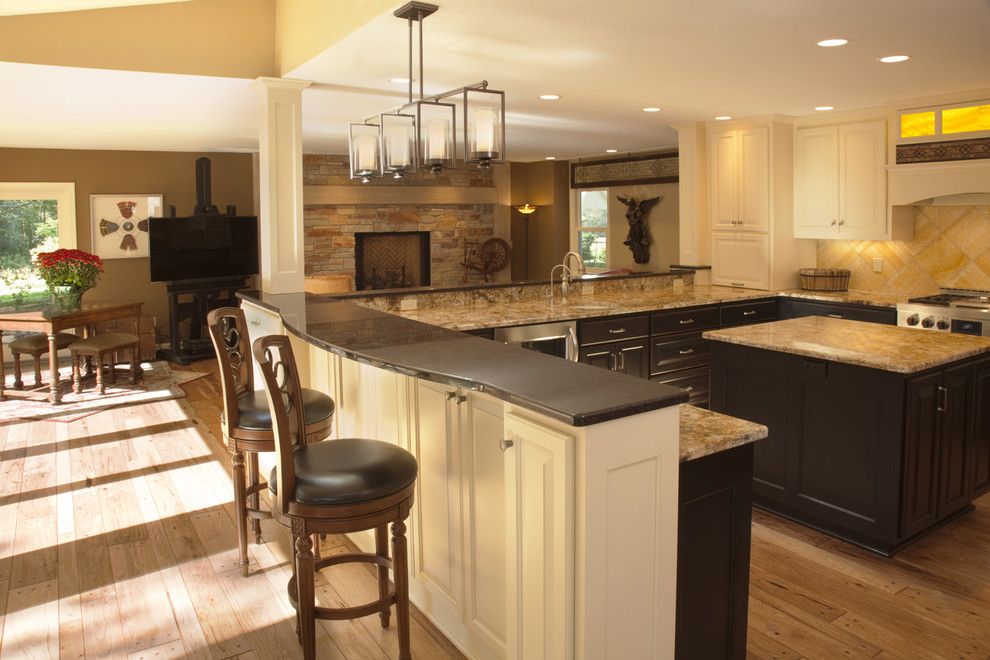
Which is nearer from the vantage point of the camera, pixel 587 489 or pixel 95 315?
pixel 587 489

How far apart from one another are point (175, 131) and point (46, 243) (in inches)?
102

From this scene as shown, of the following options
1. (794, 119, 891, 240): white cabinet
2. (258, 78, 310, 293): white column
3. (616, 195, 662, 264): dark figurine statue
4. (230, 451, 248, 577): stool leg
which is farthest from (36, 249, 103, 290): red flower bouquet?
(616, 195, 662, 264): dark figurine statue

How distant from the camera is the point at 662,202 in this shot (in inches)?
382

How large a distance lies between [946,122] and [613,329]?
107 inches

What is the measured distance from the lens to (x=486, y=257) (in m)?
10.9

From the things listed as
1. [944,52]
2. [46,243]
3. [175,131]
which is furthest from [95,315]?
[944,52]

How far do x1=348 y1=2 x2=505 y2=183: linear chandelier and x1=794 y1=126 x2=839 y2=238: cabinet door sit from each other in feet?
12.5

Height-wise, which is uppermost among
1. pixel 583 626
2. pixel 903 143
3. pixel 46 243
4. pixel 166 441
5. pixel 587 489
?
pixel 903 143

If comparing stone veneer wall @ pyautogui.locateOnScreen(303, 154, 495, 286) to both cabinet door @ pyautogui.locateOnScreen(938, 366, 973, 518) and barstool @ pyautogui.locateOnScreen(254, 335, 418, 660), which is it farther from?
barstool @ pyautogui.locateOnScreen(254, 335, 418, 660)

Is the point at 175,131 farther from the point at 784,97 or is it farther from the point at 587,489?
the point at 587,489

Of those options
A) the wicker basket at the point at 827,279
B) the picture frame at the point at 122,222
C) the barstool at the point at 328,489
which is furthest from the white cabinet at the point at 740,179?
the picture frame at the point at 122,222

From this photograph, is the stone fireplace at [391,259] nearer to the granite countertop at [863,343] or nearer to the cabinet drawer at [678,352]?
the cabinet drawer at [678,352]

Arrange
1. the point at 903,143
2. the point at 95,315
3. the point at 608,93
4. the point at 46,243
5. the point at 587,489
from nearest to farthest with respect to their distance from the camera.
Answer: the point at 587,489
the point at 608,93
the point at 903,143
the point at 95,315
the point at 46,243

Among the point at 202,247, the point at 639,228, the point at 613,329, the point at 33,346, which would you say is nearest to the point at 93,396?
the point at 33,346
